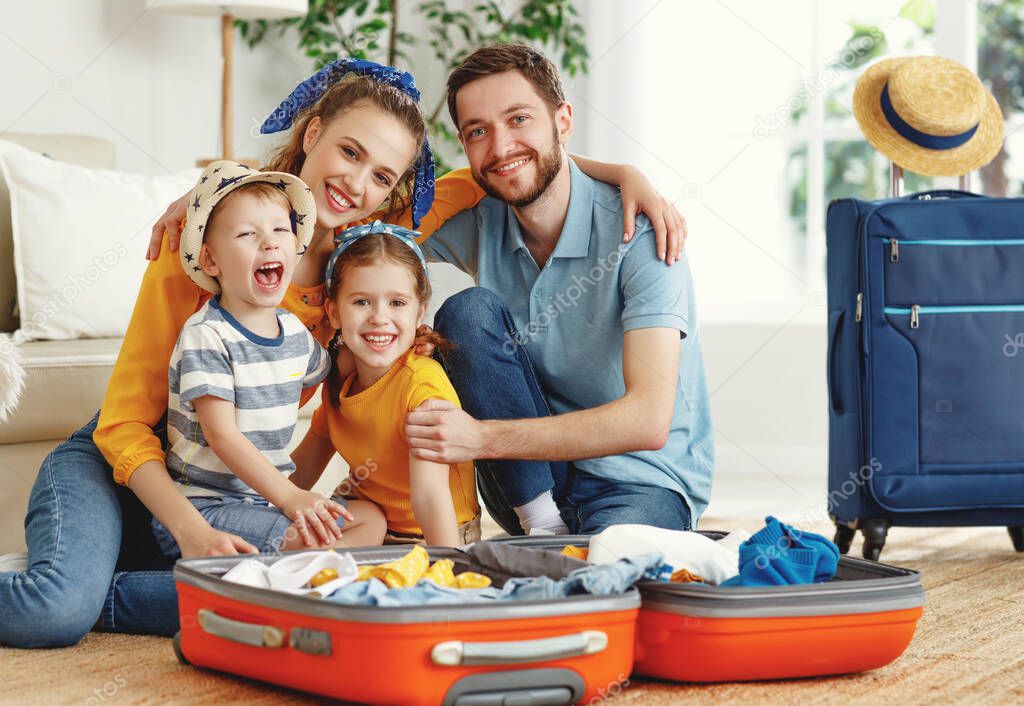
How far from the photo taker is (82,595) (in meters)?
1.49

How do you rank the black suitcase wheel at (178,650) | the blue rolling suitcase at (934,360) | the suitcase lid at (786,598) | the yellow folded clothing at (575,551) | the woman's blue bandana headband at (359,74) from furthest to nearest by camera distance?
the blue rolling suitcase at (934,360) < the woman's blue bandana headband at (359,74) < the yellow folded clothing at (575,551) < the black suitcase wheel at (178,650) < the suitcase lid at (786,598)

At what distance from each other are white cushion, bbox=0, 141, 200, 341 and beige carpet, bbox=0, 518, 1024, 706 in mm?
883

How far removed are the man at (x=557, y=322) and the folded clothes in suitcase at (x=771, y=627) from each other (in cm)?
42

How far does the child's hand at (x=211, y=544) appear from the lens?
146 cm

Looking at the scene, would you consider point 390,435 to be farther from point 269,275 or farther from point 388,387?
point 269,275

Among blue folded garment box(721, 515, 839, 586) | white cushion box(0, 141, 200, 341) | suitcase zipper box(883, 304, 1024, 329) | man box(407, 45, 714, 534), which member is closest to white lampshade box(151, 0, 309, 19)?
white cushion box(0, 141, 200, 341)

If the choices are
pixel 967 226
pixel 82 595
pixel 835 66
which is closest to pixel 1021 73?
pixel 835 66

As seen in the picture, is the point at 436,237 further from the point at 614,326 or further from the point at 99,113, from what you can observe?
the point at 99,113

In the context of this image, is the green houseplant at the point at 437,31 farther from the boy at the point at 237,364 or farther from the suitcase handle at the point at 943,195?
the boy at the point at 237,364

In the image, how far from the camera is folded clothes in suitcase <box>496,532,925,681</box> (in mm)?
1231

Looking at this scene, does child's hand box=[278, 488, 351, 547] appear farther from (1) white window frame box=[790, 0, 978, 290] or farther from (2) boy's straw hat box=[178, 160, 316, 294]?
(1) white window frame box=[790, 0, 978, 290]

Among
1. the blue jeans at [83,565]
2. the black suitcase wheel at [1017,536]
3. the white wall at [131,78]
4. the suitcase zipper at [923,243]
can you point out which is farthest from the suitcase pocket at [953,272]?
the white wall at [131,78]

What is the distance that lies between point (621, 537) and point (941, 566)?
0.95 metres

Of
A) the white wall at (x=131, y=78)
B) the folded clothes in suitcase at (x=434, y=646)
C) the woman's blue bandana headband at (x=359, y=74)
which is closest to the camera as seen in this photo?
the folded clothes in suitcase at (x=434, y=646)
